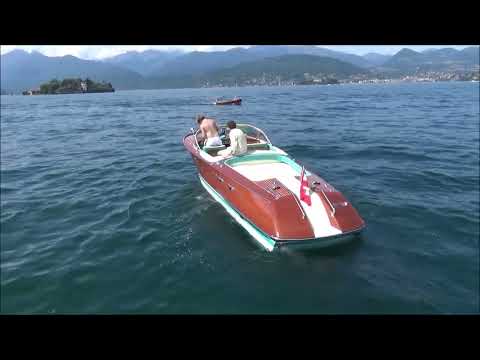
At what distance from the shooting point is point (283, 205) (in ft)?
25.4

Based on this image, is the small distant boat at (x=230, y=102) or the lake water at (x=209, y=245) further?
the small distant boat at (x=230, y=102)

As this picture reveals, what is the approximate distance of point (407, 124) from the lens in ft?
85.5

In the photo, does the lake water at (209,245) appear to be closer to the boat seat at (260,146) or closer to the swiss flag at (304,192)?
the swiss flag at (304,192)

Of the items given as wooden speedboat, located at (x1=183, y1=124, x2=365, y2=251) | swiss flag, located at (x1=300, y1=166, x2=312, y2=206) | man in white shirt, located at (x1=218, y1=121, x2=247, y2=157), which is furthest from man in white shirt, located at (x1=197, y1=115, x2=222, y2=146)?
swiss flag, located at (x1=300, y1=166, x2=312, y2=206)

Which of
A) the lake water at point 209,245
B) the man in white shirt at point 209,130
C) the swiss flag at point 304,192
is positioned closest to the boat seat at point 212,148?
the man in white shirt at point 209,130

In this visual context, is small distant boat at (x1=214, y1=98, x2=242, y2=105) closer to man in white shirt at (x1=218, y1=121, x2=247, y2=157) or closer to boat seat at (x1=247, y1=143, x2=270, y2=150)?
boat seat at (x1=247, y1=143, x2=270, y2=150)

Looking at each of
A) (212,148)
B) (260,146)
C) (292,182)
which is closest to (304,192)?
(292,182)

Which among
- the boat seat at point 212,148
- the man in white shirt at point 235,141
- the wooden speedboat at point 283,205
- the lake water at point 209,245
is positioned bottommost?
the lake water at point 209,245

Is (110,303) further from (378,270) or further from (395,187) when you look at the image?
(395,187)

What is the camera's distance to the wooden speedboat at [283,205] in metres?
7.48

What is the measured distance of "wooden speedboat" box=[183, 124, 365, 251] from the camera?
7482 mm
